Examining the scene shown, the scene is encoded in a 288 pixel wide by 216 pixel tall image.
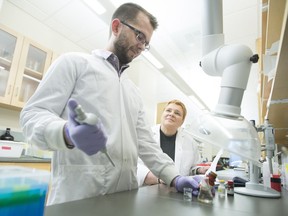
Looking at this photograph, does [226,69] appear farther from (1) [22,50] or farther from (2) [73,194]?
(1) [22,50]

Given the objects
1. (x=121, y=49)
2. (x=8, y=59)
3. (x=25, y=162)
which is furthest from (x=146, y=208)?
(x=8, y=59)

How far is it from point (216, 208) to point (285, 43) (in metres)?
0.51

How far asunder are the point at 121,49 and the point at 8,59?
1949 millimetres

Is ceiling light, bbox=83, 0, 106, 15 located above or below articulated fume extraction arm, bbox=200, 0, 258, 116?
above

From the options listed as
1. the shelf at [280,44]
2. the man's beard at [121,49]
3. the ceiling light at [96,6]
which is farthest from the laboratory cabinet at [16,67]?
the shelf at [280,44]

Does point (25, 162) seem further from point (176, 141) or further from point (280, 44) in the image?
point (280, 44)

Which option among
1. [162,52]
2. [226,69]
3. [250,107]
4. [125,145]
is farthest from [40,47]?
[250,107]

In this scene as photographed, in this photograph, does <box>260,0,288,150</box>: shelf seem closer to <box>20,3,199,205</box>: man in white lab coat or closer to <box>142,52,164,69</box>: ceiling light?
<box>20,3,199,205</box>: man in white lab coat

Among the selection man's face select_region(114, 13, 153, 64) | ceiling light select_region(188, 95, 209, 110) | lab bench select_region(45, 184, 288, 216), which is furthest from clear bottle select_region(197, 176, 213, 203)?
ceiling light select_region(188, 95, 209, 110)

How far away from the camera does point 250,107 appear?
567cm

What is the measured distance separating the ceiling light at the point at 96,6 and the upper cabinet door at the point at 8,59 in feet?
3.27

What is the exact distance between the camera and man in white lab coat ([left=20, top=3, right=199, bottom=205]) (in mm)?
736

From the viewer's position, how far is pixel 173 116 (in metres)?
2.07

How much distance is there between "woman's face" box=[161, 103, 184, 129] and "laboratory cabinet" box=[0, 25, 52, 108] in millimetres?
1729
